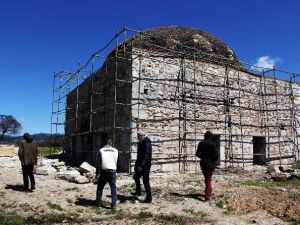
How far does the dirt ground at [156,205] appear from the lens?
7.97 meters

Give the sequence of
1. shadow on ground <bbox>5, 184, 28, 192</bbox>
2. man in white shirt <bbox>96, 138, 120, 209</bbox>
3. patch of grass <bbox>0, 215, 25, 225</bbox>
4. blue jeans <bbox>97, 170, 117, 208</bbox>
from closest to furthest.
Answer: patch of grass <bbox>0, 215, 25, 225</bbox>, blue jeans <bbox>97, 170, 117, 208</bbox>, man in white shirt <bbox>96, 138, 120, 209</bbox>, shadow on ground <bbox>5, 184, 28, 192</bbox>

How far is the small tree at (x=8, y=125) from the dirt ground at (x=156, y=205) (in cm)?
6014

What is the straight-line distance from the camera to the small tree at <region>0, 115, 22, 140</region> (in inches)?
2692

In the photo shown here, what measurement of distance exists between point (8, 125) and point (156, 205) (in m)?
65.2

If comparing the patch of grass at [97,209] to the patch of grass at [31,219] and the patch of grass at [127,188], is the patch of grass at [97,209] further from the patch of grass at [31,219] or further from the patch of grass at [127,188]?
the patch of grass at [127,188]

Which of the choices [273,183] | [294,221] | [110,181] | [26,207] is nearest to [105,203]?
[110,181]

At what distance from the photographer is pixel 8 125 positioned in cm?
6919

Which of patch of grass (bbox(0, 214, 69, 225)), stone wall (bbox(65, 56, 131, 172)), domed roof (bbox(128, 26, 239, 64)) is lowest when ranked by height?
patch of grass (bbox(0, 214, 69, 225))

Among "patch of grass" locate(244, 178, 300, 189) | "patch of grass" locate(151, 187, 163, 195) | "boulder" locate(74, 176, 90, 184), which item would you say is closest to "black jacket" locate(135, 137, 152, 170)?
"patch of grass" locate(151, 187, 163, 195)

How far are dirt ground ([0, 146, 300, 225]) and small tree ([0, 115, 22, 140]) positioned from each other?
6014 cm

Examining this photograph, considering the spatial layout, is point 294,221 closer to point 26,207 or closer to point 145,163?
point 145,163

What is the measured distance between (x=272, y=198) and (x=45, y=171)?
7.64m

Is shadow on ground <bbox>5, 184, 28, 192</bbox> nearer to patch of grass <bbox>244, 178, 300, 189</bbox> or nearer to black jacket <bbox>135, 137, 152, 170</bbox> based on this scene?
black jacket <bbox>135, 137, 152, 170</bbox>

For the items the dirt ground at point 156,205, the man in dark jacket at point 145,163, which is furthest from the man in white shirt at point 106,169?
the man in dark jacket at point 145,163
